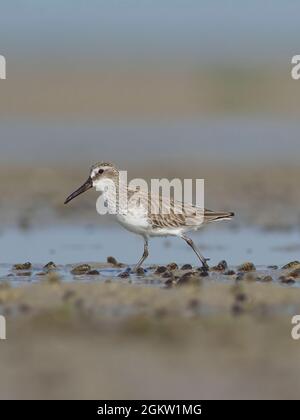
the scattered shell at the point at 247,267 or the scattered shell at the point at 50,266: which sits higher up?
the scattered shell at the point at 50,266

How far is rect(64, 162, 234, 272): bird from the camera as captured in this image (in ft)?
45.9

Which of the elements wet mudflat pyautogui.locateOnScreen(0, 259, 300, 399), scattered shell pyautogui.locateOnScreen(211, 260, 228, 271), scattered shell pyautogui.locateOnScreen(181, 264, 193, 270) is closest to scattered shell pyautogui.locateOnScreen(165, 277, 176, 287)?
wet mudflat pyautogui.locateOnScreen(0, 259, 300, 399)

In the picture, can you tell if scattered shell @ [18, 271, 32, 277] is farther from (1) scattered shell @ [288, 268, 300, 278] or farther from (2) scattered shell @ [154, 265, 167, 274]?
(1) scattered shell @ [288, 268, 300, 278]

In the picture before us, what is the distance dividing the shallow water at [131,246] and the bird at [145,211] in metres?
1.17

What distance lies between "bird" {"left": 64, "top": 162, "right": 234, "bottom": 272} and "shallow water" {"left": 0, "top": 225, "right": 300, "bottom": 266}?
1173 millimetres

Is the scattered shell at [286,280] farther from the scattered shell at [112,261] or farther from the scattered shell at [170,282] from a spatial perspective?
the scattered shell at [112,261]

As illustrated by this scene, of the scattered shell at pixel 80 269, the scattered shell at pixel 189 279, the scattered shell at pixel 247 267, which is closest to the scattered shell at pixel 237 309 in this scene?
the scattered shell at pixel 189 279

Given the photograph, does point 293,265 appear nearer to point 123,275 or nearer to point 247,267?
point 247,267

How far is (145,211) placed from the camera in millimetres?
13984

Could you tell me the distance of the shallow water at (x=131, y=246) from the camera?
15.9 meters

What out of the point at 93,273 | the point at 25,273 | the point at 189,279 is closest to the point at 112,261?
the point at 93,273

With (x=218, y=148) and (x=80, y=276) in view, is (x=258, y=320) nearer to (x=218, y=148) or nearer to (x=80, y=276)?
(x=80, y=276)
